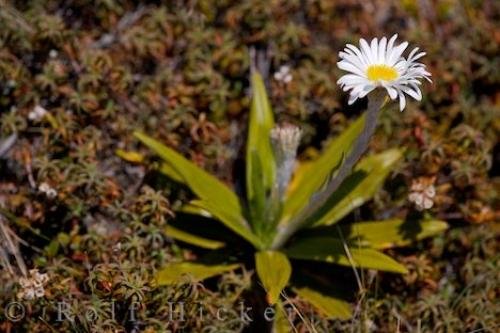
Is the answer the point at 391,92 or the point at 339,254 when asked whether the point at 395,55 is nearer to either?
the point at 391,92

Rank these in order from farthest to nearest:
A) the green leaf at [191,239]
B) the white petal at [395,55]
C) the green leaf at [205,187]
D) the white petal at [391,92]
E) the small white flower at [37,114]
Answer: the small white flower at [37,114] → the green leaf at [191,239] → the green leaf at [205,187] → the white petal at [395,55] → the white petal at [391,92]

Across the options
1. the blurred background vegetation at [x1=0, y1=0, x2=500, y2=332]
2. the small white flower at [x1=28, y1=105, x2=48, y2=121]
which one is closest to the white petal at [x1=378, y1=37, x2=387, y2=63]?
the blurred background vegetation at [x1=0, y1=0, x2=500, y2=332]

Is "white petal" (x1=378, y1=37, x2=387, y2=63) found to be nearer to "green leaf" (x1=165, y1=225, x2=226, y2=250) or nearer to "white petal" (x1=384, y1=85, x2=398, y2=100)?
"white petal" (x1=384, y1=85, x2=398, y2=100)

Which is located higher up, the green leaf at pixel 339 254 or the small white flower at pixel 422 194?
the small white flower at pixel 422 194

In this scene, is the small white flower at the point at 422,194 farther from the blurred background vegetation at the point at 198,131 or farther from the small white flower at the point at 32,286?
the small white flower at the point at 32,286

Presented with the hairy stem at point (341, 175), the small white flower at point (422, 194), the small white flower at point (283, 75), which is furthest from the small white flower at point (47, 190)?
the small white flower at point (422, 194)
